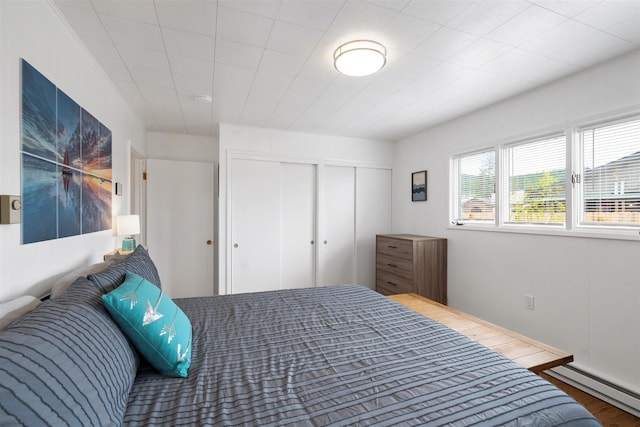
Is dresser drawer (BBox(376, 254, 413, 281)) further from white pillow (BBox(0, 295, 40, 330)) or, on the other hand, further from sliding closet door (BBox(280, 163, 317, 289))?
white pillow (BBox(0, 295, 40, 330))

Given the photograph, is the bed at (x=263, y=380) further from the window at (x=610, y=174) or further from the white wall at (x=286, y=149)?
the white wall at (x=286, y=149)

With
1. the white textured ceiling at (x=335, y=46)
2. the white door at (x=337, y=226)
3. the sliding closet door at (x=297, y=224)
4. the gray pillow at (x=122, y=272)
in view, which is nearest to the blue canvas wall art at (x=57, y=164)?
the gray pillow at (x=122, y=272)

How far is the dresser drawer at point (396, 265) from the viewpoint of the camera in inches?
136

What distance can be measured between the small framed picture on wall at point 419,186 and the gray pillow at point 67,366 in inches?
144

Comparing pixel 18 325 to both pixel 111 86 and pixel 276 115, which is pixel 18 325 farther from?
pixel 276 115

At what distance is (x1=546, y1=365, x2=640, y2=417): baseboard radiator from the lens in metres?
1.94

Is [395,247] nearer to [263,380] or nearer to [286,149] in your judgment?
[286,149]

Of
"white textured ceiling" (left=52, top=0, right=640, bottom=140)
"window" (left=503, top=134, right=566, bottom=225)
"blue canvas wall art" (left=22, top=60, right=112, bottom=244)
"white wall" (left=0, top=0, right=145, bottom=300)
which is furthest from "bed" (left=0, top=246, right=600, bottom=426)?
"window" (left=503, top=134, right=566, bottom=225)

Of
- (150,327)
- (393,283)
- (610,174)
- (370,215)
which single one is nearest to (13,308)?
(150,327)

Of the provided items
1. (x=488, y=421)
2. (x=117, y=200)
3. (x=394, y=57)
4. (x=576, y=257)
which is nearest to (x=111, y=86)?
(x=117, y=200)

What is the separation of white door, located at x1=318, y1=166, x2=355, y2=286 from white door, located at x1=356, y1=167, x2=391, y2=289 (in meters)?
0.11

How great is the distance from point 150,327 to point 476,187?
3.37 m

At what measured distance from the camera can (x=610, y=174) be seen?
217 centimetres

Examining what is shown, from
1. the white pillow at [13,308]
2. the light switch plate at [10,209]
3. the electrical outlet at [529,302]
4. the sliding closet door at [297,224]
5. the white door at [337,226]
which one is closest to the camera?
the white pillow at [13,308]
